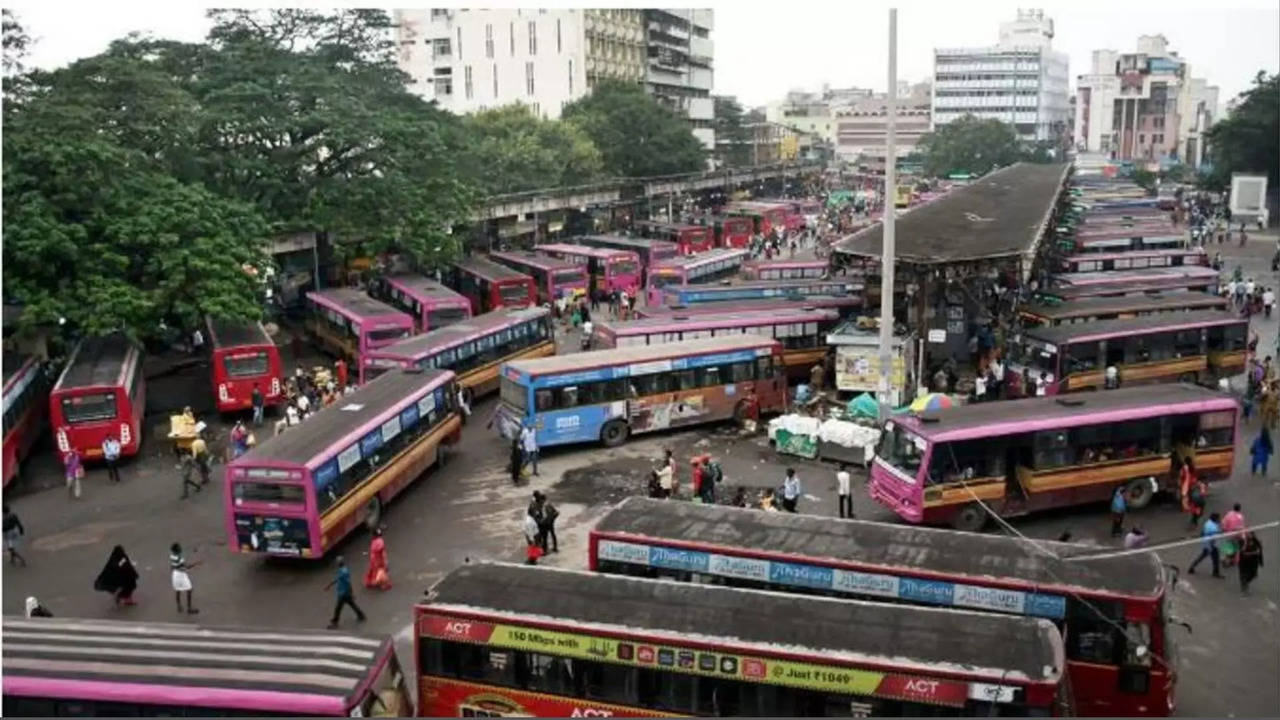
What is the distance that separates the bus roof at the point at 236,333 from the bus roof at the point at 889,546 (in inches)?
629

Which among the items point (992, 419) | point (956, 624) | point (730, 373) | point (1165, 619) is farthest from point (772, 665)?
point (730, 373)

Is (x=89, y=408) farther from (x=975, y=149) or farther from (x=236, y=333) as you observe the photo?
(x=975, y=149)

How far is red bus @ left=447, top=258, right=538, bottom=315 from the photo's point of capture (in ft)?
123

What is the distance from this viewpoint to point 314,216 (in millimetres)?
36500

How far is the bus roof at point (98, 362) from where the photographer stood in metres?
22.5

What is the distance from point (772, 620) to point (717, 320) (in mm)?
17458

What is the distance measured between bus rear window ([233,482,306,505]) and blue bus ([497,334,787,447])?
650 centimetres

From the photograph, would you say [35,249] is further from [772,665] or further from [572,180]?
[572,180]

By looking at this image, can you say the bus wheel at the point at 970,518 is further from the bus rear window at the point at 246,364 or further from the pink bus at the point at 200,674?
the bus rear window at the point at 246,364

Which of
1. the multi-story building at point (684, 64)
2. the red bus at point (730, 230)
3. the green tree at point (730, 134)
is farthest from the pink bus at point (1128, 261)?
the green tree at point (730, 134)

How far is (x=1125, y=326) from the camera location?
2647 cm

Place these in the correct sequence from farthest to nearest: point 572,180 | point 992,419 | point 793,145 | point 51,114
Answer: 1. point 793,145
2. point 572,180
3. point 51,114
4. point 992,419

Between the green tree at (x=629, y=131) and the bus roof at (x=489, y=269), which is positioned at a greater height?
the green tree at (x=629, y=131)

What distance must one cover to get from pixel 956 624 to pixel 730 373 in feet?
47.6
